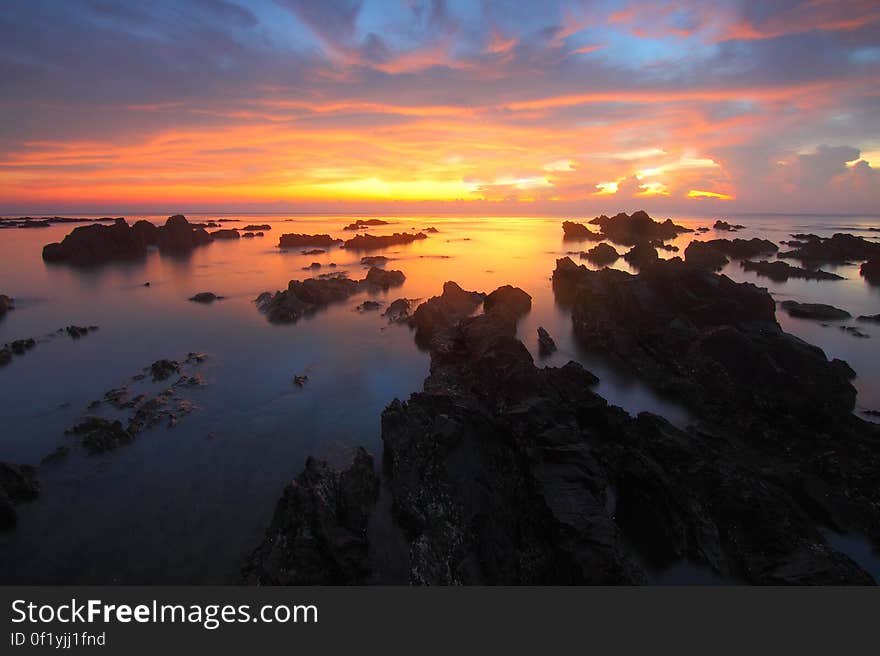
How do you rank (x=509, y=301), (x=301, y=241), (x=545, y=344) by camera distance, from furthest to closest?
(x=301, y=241)
(x=509, y=301)
(x=545, y=344)

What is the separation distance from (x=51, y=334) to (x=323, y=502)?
3134cm

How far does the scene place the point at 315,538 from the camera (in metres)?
9.90

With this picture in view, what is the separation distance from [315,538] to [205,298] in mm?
37694

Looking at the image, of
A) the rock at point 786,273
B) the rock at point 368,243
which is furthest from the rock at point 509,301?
the rock at point 368,243

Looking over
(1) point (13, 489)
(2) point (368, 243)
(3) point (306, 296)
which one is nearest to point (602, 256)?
(2) point (368, 243)

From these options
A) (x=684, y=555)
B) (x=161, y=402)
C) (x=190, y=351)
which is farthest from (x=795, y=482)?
(x=190, y=351)

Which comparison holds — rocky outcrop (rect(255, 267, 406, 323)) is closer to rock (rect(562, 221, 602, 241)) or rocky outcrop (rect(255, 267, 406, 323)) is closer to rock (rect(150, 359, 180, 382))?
rock (rect(150, 359, 180, 382))

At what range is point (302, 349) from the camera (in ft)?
90.4

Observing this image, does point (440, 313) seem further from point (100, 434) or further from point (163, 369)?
point (100, 434)

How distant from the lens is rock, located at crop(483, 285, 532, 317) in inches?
1451

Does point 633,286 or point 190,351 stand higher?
point 633,286

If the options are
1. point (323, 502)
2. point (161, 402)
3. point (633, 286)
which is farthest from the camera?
point (633, 286)

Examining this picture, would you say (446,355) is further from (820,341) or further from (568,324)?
(820,341)

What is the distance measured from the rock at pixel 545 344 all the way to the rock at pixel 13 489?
24847 millimetres
